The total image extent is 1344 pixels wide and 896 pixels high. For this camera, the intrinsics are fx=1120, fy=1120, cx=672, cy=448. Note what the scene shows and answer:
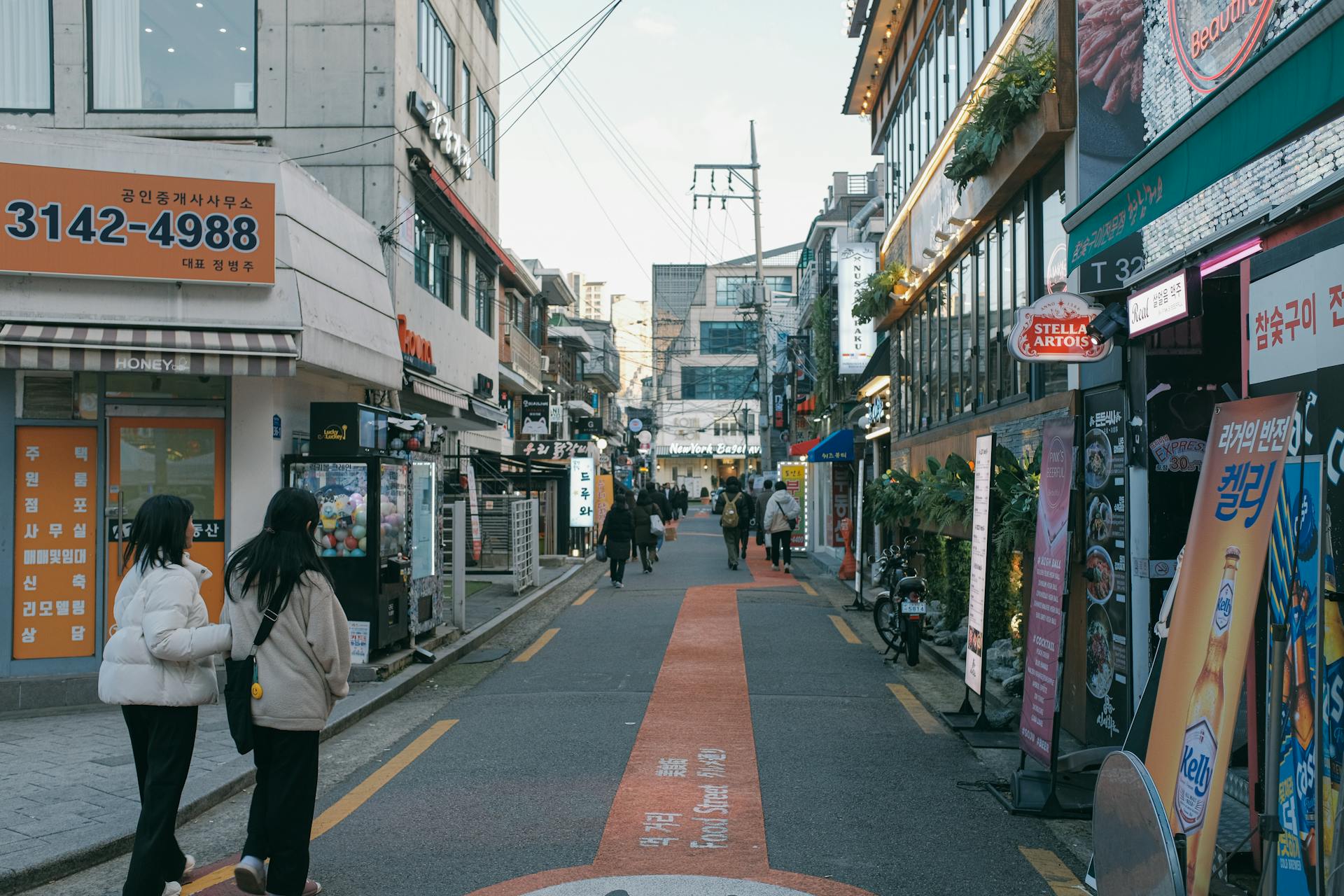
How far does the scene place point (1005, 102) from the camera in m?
10.4

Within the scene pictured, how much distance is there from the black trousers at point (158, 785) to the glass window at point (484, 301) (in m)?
22.0

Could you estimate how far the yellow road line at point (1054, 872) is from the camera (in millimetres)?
5388

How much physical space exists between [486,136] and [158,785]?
23621 millimetres

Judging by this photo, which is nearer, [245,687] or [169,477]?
[245,687]

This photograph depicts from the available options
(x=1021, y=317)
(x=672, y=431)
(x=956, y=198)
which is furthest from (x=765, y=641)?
(x=672, y=431)

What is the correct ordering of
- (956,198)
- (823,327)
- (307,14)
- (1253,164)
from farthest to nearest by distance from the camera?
1. (823,327)
2. (307,14)
3. (956,198)
4. (1253,164)

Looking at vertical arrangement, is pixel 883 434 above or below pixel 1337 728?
above

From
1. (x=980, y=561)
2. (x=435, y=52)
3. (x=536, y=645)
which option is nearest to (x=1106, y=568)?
(x=980, y=561)

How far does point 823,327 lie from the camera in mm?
32812

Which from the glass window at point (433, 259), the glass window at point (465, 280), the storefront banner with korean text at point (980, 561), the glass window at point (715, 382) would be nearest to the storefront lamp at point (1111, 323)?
the storefront banner with korean text at point (980, 561)

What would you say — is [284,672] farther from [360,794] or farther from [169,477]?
[169,477]

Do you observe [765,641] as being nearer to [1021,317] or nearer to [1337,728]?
[1021,317]

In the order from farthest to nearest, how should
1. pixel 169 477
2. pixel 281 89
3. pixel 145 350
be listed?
pixel 281 89, pixel 169 477, pixel 145 350

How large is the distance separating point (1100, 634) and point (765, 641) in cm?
627
